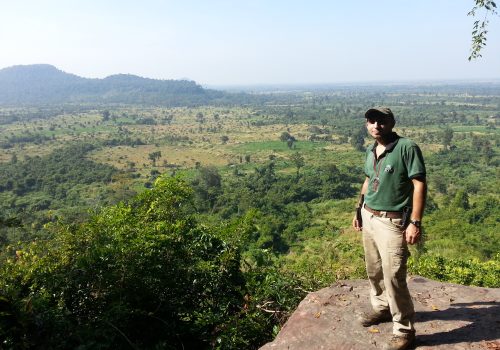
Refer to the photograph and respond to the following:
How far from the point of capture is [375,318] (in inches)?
A: 148

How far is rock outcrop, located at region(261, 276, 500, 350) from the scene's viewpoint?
3513 millimetres

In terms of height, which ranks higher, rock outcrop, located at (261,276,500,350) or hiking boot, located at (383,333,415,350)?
hiking boot, located at (383,333,415,350)

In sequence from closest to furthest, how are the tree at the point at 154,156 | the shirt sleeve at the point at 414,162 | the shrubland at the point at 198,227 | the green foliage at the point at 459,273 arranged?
1. the shirt sleeve at the point at 414,162
2. the shrubland at the point at 198,227
3. the green foliage at the point at 459,273
4. the tree at the point at 154,156

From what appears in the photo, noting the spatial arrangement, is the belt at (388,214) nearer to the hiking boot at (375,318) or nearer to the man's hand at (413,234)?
the man's hand at (413,234)

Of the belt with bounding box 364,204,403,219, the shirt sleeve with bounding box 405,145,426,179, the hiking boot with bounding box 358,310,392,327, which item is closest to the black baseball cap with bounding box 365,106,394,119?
the shirt sleeve with bounding box 405,145,426,179

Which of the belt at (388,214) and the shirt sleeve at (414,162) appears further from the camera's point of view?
the belt at (388,214)

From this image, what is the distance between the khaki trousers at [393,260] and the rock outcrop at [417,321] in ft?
0.95

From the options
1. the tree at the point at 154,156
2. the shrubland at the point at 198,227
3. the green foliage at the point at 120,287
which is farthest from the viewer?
the tree at the point at 154,156

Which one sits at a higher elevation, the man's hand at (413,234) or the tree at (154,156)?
the man's hand at (413,234)

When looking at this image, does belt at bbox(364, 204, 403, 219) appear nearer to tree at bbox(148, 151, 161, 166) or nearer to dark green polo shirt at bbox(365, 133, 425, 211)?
dark green polo shirt at bbox(365, 133, 425, 211)

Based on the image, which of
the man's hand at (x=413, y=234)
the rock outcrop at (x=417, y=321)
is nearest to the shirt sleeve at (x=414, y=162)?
the man's hand at (x=413, y=234)

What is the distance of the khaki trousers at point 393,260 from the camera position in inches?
130

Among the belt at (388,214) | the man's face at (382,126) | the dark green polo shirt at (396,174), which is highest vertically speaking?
the man's face at (382,126)

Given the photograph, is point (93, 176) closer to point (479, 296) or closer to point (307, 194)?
point (307, 194)
